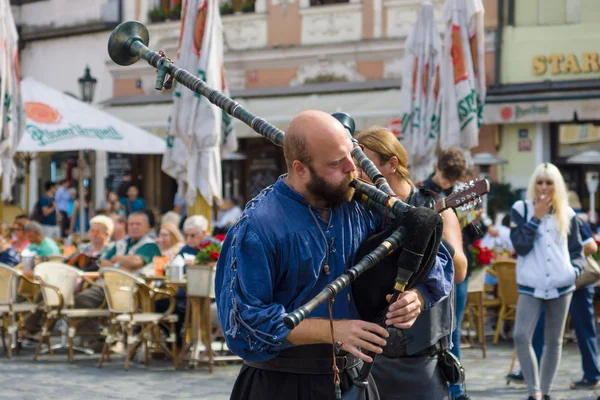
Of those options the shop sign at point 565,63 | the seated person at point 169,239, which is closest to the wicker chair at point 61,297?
the seated person at point 169,239

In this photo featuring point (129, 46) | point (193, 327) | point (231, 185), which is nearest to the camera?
point (129, 46)

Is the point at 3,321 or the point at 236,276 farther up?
the point at 236,276

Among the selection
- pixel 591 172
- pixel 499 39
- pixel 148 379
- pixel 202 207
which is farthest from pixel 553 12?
pixel 148 379

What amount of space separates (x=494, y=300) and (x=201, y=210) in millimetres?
3389

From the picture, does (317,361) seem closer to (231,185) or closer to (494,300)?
(494,300)

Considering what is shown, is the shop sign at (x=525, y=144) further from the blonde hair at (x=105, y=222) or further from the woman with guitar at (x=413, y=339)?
the woman with guitar at (x=413, y=339)

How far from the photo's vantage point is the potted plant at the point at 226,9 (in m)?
25.5

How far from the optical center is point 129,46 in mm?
4016

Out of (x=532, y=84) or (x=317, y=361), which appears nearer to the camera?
(x=317, y=361)

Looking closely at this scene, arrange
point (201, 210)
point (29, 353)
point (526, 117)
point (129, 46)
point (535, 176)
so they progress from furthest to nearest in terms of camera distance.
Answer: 1. point (526, 117)
2. point (201, 210)
3. point (29, 353)
4. point (535, 176)
5. point (129, 46)

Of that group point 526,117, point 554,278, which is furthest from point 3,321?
point 526,117

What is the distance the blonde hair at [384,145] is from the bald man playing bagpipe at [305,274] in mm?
1182

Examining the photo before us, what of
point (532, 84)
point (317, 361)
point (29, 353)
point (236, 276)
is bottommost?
point (29, 353)

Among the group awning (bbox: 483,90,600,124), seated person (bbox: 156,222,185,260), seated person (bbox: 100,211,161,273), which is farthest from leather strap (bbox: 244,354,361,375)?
awning (bbox: 483,90,600,124)
